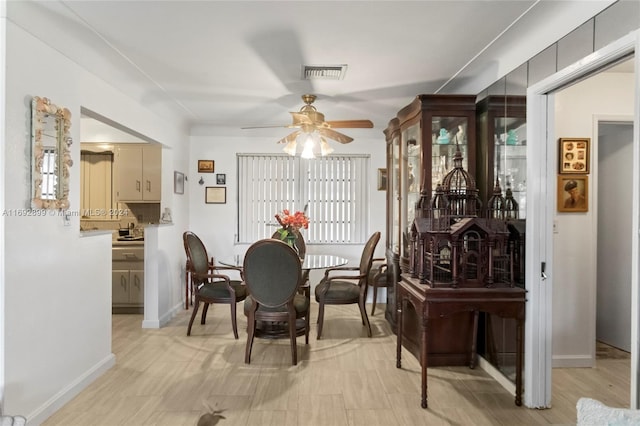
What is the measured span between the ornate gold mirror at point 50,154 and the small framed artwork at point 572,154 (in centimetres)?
378

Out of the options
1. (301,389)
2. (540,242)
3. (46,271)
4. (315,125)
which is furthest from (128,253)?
(540,242)

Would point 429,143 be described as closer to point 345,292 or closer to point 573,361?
point 345,292

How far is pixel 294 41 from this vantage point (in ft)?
8.21

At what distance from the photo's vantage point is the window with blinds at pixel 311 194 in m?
5.30

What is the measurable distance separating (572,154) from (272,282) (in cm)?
273

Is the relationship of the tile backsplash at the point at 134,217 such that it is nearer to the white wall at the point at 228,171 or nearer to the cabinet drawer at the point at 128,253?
the white wall at the point at 228,171

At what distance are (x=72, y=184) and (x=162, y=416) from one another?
5.58ft

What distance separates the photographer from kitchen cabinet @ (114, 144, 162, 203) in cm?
462

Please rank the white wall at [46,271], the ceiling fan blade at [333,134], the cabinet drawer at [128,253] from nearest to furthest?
the white wall at [46,271], the ceiling fan blade at [333,134], the cabinet drawer at [128,253]

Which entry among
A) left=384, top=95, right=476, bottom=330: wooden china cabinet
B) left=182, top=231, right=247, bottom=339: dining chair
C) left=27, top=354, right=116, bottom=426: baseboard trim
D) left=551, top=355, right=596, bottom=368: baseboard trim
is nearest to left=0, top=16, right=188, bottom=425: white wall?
left=27, top=354, right=116, bottom=426: baseboard trim

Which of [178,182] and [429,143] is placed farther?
[178,182]

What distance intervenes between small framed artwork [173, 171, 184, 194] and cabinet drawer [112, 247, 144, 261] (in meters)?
0.84

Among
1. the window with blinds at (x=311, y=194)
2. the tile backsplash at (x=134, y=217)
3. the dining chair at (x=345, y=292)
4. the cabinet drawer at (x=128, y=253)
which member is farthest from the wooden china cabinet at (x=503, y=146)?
the tile backsplash at (x=134, y=217)

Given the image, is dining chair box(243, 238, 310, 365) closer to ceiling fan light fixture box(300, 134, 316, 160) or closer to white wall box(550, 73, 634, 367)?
ceiling fan light fixture box(300, 134, 316, 160)
